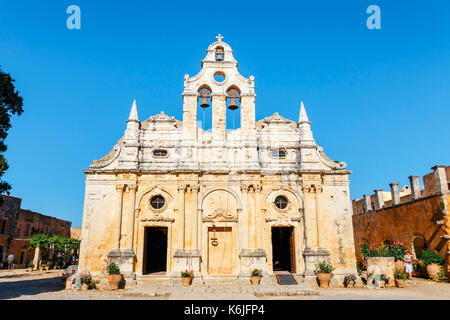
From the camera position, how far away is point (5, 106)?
1310cm

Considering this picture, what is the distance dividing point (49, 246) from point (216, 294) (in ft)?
75.0

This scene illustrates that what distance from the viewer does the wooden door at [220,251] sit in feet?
55.6

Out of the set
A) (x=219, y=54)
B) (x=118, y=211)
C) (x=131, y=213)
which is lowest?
(x=131, y=213)

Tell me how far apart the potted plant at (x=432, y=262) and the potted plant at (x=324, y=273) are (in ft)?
19.1

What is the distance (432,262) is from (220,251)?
11.5 meters

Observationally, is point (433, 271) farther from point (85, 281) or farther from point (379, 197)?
point (85, 281)

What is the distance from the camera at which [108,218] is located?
17.1 metres

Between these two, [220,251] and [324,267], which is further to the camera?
[220,251]

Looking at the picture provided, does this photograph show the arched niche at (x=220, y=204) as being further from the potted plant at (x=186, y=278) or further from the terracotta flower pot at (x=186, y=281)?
the terracotta flower pot at (x=186, y=281)

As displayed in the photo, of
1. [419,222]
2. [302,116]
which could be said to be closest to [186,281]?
[302,116]

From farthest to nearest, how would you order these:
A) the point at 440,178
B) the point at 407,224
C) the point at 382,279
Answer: the point at 407,224 → the point at 440,178 → the point at 382,279

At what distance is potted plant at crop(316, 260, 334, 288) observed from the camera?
15766mm

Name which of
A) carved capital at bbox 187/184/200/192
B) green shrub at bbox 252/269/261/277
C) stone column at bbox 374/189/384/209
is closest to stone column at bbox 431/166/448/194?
stone column at bbox 374/189/384/209
